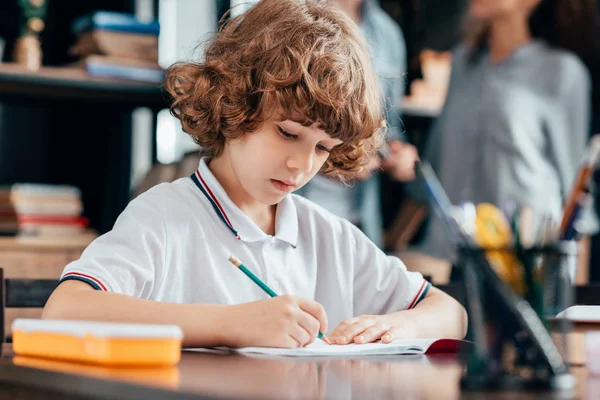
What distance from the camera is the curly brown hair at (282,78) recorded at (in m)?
1.32

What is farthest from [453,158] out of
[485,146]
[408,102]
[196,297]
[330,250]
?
[196,297]

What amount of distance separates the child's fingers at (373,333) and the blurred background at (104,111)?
56.9 inches

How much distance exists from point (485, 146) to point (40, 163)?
169cm

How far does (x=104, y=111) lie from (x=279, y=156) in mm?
2204

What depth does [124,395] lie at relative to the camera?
61 centimetres

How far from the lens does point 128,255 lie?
1196 mm

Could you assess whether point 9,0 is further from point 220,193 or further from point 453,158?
point 220,193

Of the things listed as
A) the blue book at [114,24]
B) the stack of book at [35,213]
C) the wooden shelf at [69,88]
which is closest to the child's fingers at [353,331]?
Result: the wooden shelf at [69,88]

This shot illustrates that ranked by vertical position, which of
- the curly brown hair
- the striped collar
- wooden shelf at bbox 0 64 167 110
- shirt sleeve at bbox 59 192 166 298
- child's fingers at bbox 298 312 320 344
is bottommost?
child's fingers at bbox 298 312 320 344

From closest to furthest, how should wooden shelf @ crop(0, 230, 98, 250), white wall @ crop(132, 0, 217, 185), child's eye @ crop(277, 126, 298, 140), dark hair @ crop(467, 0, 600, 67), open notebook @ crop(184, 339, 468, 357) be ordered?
open notebook @ crop(184, 339, 468, 357)
child's eye @ crop(277, 126, 298, 140)
wooden shelf @ crop(0, 230, 98, 250)
dark hair @ crop(467, 0, 600, 67)
white wall @ crop(132, 0, 217, 185)

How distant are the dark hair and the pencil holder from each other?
2.28m

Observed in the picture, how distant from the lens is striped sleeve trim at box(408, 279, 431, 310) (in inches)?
56.0

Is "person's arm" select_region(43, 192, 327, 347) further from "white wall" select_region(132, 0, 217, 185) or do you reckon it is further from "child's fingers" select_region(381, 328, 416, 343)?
"white wall" select_region(132, 0, 217, 185)

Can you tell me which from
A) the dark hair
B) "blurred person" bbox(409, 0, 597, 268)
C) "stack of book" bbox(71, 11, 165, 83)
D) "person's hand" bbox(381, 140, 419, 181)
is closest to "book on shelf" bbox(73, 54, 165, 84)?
"stack of book" bbox(71, 11, 165, 83)
